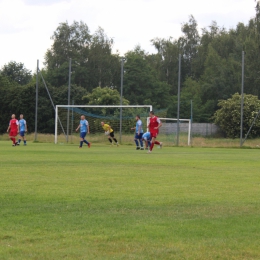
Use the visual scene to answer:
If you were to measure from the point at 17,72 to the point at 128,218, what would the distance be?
109154 mm

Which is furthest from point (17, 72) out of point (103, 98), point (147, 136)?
point (147, 136)

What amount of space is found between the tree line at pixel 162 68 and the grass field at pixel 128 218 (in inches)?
2177

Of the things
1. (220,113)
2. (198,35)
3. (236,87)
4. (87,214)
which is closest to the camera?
(87,214)

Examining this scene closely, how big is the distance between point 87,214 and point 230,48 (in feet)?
284

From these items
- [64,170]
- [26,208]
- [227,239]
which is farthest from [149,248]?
[64,170]

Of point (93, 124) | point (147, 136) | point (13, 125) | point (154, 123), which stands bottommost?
point (147, 136)

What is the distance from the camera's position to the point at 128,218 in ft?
24.9

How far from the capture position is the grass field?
5867 mm

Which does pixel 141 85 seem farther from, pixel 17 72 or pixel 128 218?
pixel 128 218

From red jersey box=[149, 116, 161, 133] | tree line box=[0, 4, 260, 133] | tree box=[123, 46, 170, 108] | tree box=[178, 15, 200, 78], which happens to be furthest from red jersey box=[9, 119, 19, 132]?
tree box=[178, 15, 200, 78]

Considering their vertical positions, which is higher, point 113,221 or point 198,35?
point 198,35

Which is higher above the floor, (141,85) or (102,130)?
(141,85)

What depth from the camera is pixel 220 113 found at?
71938 millimetres

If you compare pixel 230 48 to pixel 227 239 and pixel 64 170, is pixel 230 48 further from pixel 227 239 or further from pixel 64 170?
pixel 227 239
